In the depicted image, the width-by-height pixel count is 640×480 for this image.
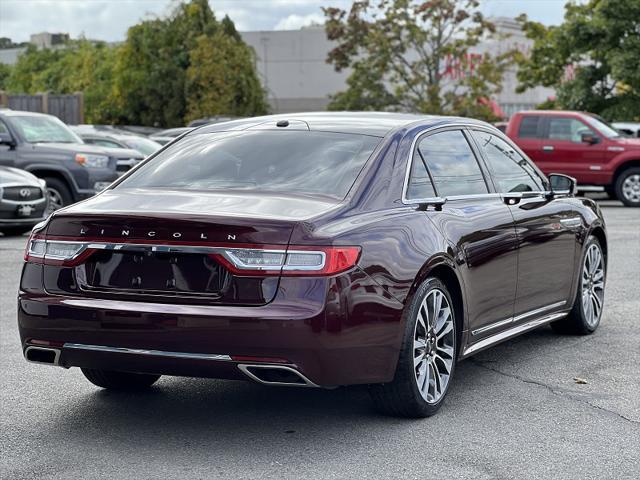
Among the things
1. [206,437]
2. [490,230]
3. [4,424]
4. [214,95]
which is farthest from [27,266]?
[214,95]

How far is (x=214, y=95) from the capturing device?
48344 mm

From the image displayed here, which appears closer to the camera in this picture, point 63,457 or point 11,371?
point 63,457

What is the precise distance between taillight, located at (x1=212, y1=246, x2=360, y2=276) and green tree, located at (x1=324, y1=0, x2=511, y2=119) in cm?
3817

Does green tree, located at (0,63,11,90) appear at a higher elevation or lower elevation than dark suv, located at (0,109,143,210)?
lower

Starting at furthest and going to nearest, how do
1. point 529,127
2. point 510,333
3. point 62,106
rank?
point 62,106
point 529,127
point 510,333

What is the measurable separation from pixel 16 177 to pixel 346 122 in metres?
10.6

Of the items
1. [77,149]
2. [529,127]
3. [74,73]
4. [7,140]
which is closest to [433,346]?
[77,149]

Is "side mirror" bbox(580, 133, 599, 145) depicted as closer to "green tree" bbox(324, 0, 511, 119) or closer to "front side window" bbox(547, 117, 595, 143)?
"front side window" bbox(547, 117, 595, 143)

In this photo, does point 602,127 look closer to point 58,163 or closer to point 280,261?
point 58,163

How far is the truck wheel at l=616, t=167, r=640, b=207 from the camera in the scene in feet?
77.2

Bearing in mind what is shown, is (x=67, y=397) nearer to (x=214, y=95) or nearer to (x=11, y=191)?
(x=11, y=191)

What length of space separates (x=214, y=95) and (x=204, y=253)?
143ft

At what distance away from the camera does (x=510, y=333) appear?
23.2 ft

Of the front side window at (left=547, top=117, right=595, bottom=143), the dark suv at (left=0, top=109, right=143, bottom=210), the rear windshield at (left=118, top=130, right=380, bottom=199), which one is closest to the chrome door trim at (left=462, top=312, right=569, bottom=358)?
the rear windshield at (left=118, top=130, right=380, bottom=199)
